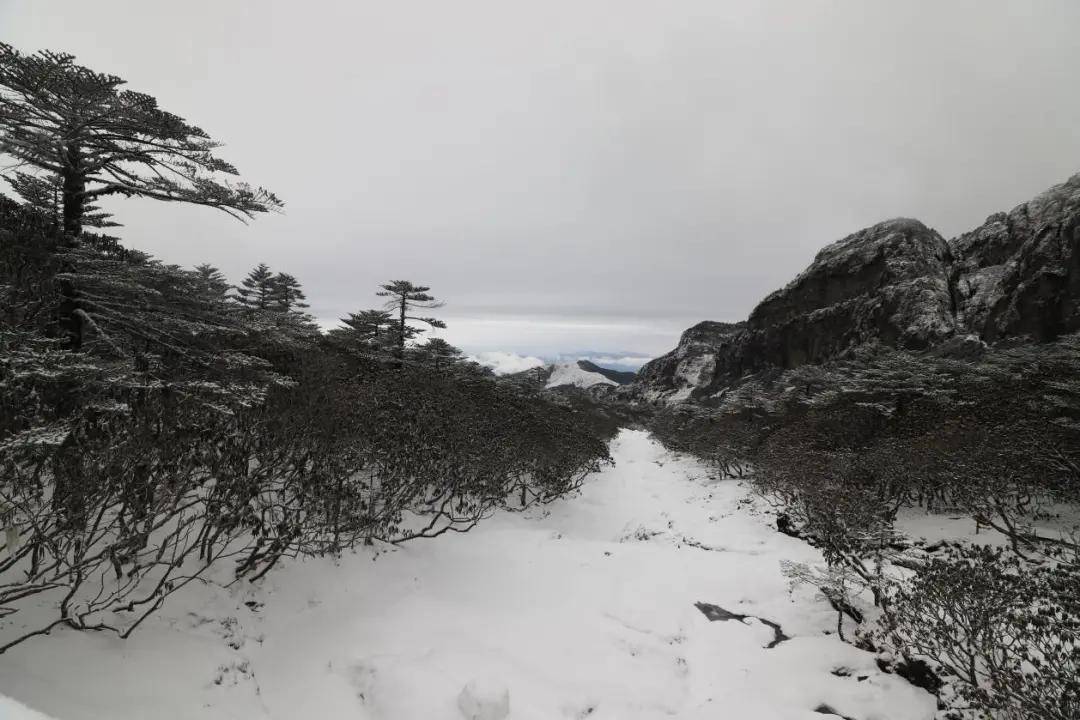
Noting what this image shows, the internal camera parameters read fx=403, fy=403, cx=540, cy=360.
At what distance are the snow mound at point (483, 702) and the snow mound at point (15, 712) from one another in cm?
521

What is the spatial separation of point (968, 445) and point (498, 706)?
1395 cm

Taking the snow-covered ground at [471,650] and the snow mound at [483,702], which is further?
the snow mound at [483,702]

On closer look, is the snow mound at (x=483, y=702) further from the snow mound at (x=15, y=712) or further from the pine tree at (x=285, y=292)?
the pine tree at (x=285, y=292)

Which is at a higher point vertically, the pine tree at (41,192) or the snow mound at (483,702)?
the pine tree at (41,192)

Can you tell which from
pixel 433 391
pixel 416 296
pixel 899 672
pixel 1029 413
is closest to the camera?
pixel 899 672

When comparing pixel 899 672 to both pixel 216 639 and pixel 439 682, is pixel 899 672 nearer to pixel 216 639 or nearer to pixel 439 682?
pixel 439 682

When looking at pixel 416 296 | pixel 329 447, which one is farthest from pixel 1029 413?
pixel 416 296

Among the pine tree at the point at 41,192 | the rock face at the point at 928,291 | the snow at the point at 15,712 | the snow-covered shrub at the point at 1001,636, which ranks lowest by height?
the snow-covered shrub at the point at 1001,636

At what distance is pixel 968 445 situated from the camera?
37.0 ft

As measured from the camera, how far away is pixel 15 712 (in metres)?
2.13

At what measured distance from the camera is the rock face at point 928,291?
33562mm

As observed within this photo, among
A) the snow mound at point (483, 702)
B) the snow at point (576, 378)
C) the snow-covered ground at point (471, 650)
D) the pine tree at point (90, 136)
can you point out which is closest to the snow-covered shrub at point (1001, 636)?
the snow-covered ground at point (471, 650)

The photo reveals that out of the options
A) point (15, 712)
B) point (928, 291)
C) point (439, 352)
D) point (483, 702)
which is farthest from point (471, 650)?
point (928, 291)

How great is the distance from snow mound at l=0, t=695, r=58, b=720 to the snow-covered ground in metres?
0.04
